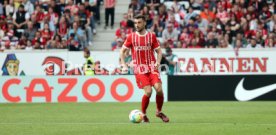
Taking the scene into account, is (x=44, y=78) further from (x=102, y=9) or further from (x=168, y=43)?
(x=102, y=9)

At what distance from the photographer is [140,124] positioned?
16328 mm

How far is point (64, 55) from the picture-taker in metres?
32.4

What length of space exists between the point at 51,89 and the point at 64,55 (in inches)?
174

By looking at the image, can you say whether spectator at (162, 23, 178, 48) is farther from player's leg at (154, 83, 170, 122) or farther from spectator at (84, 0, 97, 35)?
player's leg at (154, 83, 170, 122)

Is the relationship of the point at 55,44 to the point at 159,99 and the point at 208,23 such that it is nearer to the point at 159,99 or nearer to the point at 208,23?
the point at 208,23

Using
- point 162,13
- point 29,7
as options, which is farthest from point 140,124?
point 29,7

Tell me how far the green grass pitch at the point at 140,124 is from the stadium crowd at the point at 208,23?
973 centimetres

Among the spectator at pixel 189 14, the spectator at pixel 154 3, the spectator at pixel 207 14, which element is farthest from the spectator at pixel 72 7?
the spectator at pixel 207 14

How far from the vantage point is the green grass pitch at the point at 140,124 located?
569 inches

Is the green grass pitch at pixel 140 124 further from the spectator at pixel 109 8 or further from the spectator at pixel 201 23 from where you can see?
the spectator at pixel 109 8

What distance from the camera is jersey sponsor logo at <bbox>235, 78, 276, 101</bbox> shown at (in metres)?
Answer: 27.9

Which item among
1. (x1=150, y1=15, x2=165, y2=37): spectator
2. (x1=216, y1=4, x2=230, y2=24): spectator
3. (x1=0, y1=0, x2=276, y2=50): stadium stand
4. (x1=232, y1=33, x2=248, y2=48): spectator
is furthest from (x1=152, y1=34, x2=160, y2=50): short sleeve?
(x1=216, y1=4, x2=230, y2=24): spectator

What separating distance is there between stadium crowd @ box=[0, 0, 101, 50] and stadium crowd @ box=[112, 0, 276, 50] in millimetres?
1601

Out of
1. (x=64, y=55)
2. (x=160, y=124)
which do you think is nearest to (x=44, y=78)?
(x=64, y=55)
